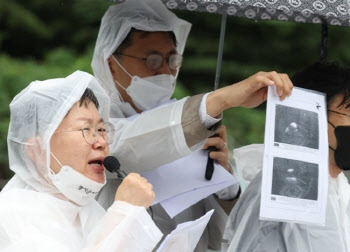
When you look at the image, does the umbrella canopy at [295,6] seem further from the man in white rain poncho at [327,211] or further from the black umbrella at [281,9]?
the man in white rain poncho at [327,211]

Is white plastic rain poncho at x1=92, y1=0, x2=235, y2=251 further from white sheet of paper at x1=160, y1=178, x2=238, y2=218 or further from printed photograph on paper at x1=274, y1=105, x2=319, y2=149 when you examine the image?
printed photograph on paper at x1=274, y1=105, x2=319, y2=149

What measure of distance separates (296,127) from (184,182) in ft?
1.91

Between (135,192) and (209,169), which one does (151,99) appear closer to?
(209,169)

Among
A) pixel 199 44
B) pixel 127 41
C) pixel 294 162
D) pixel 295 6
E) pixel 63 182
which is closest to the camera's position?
pixel 63 182

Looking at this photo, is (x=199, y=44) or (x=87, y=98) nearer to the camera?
(x=87, y=98)

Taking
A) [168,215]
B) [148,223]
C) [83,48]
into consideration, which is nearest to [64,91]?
[148,223]

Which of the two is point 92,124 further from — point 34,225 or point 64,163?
point 34,225

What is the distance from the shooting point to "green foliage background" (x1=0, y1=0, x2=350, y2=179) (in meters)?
7.48

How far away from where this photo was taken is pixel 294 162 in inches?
125

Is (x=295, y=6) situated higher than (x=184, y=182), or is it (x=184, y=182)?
(x=295, y=6)

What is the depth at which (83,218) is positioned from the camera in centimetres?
312

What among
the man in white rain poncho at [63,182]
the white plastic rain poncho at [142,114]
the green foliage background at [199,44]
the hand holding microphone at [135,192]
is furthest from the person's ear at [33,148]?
the green foliage background at [199,44]

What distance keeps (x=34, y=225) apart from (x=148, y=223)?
0.38m

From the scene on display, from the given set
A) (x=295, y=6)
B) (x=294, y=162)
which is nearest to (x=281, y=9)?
(x=295, y=6)
